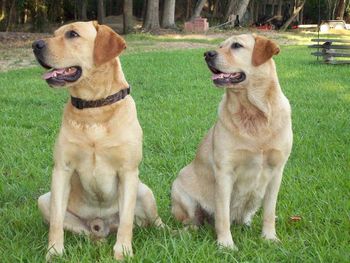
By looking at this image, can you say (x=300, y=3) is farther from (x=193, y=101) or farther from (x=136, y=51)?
(x=193, y=101)

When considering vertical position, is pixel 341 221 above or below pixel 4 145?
above

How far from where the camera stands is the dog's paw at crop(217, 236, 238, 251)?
3.49 metres

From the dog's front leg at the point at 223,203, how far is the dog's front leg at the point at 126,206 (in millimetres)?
571

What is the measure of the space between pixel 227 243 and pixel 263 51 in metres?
1.33

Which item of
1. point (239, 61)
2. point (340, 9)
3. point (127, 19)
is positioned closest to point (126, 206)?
point (239, 61)

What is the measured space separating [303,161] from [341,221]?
5.42 ft

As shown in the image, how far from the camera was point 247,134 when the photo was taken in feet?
11.7

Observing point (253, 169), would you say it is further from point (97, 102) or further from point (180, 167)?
point (180, 167)

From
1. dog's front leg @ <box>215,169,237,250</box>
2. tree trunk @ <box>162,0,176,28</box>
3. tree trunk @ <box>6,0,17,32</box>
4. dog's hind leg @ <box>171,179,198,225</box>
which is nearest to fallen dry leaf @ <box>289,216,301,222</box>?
dog's front leg @ <box>215,169,237,250</box>

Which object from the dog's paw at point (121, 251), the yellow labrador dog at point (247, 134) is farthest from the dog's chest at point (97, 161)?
the yellow labrador dog at point (247, 134)

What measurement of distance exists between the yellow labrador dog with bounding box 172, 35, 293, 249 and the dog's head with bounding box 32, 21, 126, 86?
2.39ft

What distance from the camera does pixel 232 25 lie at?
109 feet

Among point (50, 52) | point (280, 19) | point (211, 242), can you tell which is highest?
point (50, 52)

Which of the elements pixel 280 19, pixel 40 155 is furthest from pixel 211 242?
pixel 280 19
